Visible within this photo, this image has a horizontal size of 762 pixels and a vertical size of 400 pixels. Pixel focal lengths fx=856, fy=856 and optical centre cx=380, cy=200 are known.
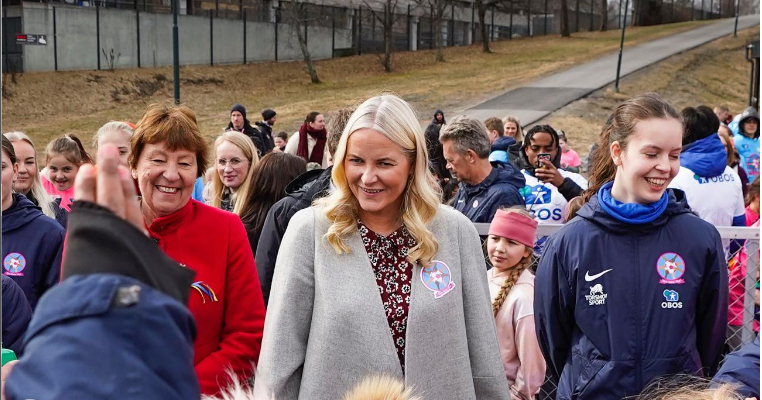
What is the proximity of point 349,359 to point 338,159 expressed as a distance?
726 millimetres

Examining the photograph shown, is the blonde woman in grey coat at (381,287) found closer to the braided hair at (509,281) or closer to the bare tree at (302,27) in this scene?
the braided hair at (509,281)

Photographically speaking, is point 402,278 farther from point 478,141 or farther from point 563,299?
point 478,141

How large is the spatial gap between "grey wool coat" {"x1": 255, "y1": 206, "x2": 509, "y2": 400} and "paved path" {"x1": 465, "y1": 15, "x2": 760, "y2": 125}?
2640 centimetres

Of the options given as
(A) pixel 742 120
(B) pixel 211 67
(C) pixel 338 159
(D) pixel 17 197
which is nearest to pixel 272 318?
(C) pixel 338 159

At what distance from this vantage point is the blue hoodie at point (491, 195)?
555cm

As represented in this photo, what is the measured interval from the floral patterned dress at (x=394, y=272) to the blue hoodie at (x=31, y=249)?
74.6 inches

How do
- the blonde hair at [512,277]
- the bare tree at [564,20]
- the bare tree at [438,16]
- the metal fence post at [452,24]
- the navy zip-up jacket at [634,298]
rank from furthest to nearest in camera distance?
the bare tree at [564,20] → the metal fence post at [452,24] → the bare tree at [438,16] → the blonde hair at [512,277] → the navy zip-up jacket at [634,298]

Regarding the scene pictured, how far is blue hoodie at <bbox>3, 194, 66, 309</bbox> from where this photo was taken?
4195mm

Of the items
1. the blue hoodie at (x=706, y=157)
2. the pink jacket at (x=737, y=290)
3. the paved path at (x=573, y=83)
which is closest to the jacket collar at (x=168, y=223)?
the pink jacket at (x=737, y=290)

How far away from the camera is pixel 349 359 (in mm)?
2961

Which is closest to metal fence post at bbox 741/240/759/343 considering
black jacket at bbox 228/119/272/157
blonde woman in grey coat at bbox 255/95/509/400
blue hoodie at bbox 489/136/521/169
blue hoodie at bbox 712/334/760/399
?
blue hoodie at bbox 712/334/760/399

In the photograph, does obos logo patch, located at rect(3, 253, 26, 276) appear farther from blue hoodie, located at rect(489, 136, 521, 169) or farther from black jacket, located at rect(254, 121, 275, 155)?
black jacket, located at rect(254, 121, 275, 155)

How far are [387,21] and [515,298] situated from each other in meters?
44.9

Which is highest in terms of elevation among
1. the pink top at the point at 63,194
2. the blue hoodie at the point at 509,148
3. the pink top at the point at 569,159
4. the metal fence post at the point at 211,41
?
the metal fence post at the point at 211,41
